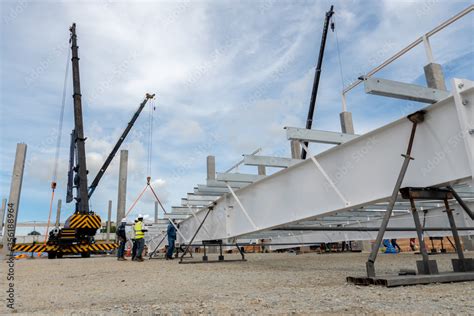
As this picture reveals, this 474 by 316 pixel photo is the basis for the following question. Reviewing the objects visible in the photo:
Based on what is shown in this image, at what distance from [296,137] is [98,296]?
347cm

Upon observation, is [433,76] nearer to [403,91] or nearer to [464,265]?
[403,91]

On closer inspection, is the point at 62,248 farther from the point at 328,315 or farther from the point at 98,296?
the point at 328,315

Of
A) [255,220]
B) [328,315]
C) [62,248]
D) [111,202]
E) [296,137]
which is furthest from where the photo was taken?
[111,202]

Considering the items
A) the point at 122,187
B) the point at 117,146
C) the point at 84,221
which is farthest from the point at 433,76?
the point at 117,146

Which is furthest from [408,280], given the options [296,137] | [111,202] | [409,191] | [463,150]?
[111,202]

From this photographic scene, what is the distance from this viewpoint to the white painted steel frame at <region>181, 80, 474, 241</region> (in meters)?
3.97

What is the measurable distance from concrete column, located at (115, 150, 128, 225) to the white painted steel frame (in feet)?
61.0

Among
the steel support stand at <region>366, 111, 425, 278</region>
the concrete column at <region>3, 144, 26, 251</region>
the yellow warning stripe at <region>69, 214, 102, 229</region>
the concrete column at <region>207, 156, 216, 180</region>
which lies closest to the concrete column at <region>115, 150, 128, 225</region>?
the yellow warning stripe at <region>69, 214, 102, 229</region>

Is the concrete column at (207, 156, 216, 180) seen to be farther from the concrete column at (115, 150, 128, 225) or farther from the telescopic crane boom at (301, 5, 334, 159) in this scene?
the concrete column at (115, 150, 128, 225)

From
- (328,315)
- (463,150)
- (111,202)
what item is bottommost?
(328,315)

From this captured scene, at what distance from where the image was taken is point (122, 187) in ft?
83.4

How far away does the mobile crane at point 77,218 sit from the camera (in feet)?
58.9

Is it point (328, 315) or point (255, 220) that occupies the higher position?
point (255, 220)

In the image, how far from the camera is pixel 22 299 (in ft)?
13.2
